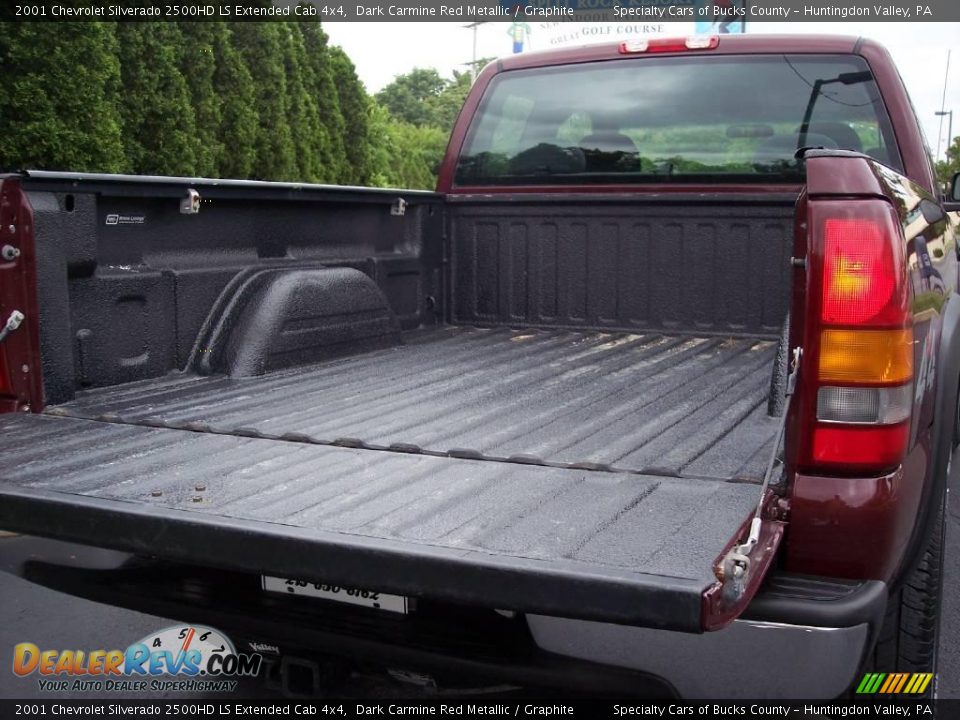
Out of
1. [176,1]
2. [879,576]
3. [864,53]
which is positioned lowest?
[879,576]

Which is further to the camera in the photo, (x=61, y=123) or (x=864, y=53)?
(x=61, y=123)

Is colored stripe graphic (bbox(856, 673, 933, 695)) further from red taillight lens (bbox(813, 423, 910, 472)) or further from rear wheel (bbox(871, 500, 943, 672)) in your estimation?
red taillight lens (bbox(813, 423, 910, 472))

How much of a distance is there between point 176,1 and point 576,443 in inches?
394

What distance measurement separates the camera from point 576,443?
2328 millimetres

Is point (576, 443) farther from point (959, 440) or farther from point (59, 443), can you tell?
point (959, 440)

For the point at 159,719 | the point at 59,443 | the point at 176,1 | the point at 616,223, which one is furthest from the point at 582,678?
the point at 176,1

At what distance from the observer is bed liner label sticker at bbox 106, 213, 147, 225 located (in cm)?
273

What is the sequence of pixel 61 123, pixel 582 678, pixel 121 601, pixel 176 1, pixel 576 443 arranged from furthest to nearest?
1. pixel 176 1
2. pixel 61 123
3. pixel 576 443
4. pixel 121 601
5. pixel 582 678

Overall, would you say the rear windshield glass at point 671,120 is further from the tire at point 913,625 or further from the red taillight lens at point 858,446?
the red taillight lens at point 858,446

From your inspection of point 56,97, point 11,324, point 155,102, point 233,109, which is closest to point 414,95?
point 233,109

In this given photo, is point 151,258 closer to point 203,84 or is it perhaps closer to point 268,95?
point 203,84

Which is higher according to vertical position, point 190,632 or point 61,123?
point 61,123

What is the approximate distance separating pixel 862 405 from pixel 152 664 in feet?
5.46

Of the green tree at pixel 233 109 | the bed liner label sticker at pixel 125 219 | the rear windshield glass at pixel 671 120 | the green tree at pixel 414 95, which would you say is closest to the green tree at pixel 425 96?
the green tree at pixel 414 95
